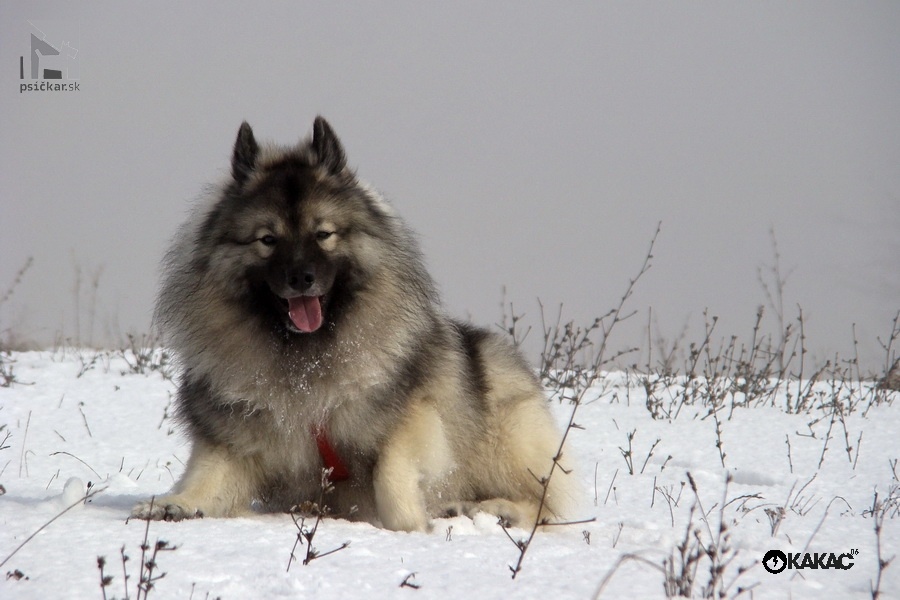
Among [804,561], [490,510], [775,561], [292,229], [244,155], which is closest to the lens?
[775,561]

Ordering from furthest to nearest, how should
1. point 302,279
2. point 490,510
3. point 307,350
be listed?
1. point 490,510
2. point 307,350
3. point 302,279

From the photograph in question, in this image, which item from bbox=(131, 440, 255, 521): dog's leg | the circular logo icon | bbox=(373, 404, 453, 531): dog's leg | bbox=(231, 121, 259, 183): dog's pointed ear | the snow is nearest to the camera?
the snow

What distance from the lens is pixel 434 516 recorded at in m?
4.11

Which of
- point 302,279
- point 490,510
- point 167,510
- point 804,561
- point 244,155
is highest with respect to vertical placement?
point 244,155

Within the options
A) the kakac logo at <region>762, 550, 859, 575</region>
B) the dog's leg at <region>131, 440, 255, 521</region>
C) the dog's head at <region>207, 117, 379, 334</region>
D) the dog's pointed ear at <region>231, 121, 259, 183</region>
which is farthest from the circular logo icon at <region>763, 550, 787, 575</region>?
the dog's pointed ear at <region>231, 121, 259, 183</region>

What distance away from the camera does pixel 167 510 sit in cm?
339

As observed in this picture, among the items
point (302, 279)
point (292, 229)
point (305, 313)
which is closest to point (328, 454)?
point (305, 313)

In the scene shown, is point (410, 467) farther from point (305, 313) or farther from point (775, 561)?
point (775, 561)

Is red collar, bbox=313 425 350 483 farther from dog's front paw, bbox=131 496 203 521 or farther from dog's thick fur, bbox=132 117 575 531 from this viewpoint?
dog's front paw, bbox=131 496 203 521

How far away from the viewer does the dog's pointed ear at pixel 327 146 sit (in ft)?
13.4

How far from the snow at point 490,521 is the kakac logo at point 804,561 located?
0.05 metres

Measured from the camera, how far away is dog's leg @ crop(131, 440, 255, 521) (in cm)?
349

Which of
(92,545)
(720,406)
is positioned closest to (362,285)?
(92,545)

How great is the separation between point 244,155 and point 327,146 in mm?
419
